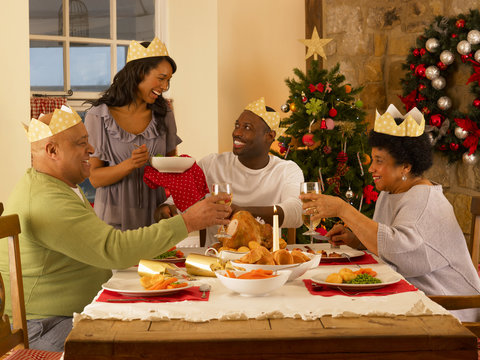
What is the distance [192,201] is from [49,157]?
0.81 m

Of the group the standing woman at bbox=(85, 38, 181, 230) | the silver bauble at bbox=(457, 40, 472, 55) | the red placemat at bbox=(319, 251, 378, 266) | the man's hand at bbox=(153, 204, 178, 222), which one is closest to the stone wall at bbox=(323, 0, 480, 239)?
the silver bauble at bbox=(457, 40, 472, 55)

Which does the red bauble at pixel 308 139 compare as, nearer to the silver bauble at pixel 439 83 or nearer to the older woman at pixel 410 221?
the silver bauble at pixel 439 83

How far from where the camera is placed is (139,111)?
2996 mm

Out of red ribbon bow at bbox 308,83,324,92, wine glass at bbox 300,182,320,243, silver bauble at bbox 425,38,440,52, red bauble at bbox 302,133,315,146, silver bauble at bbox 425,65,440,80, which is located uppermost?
silver bauble at bbox 425,38,440,52

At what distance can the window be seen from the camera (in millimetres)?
4750

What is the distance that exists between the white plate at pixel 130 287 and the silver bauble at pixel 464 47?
337 centimetres

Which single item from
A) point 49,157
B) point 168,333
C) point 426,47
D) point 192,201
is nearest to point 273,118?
point 192,201

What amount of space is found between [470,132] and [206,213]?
10.4 feet

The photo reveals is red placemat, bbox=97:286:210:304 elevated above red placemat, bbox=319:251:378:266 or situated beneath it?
elevated above

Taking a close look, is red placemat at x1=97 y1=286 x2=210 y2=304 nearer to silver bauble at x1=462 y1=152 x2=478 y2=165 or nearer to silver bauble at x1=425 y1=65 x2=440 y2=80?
silver bauble at x1=462 y1=152 x2=478 y2=165

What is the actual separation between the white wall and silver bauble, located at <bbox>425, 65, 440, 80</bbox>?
9.72 feet

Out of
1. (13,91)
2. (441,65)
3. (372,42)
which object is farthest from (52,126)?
(372,42)

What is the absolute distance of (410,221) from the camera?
7.02 feet

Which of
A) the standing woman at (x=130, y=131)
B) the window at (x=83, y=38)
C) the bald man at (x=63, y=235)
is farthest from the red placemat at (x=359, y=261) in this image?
the window at (x=83, y=38)
